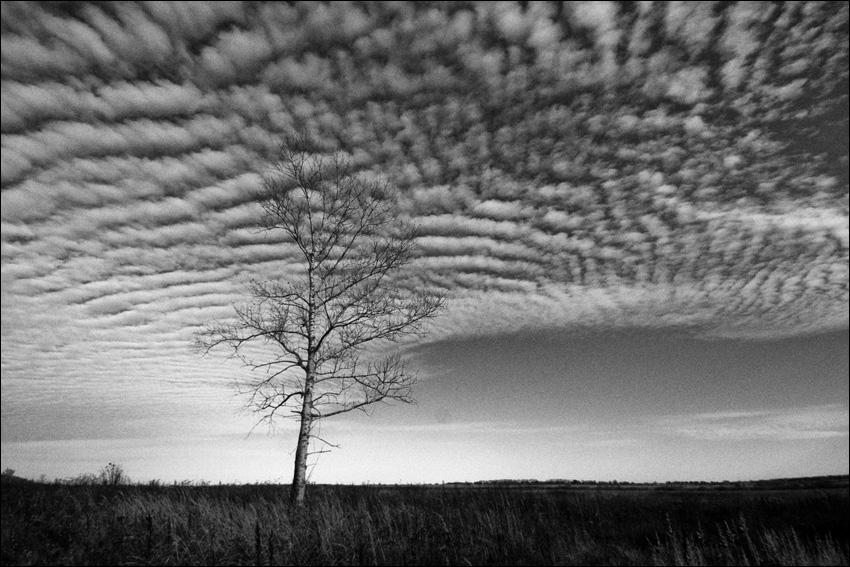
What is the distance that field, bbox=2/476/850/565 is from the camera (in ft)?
24.6

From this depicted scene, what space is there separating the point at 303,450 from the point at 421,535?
455 centimetres

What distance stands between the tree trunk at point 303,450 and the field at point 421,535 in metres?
0.63

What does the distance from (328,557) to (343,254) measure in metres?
8.53

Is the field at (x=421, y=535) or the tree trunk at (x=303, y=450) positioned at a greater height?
the tree trunk at (x=303, y=450)

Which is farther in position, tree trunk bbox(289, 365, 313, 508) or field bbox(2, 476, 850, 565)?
tree trunk bbox(289, 365, 313, 508)

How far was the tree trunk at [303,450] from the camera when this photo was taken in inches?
460

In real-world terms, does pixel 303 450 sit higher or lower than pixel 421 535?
higher

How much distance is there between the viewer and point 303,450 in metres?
12.0

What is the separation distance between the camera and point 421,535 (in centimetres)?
859

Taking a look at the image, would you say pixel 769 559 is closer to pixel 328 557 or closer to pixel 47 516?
pixel 328 557

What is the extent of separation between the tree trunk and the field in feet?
2.08

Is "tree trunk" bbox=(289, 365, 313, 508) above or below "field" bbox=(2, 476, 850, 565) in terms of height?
above

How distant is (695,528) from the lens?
11.7 meters

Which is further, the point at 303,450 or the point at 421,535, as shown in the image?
the point at 303,450
